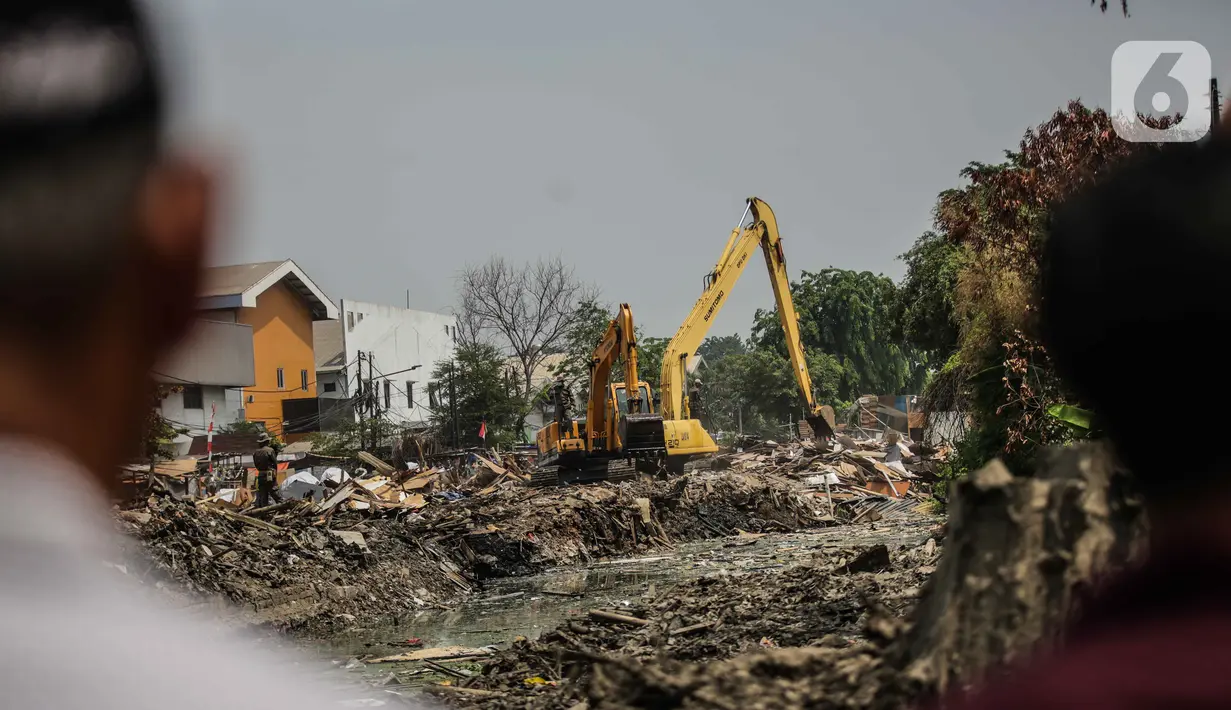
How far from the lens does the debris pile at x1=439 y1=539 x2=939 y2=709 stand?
689 centimetres

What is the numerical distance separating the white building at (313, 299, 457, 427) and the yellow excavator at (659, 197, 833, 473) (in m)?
26.9

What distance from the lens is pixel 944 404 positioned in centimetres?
1686

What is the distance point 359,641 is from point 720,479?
14.3 meters

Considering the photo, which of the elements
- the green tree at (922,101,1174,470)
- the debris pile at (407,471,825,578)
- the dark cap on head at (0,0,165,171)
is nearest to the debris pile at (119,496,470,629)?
the debris pile at (407,471,825,578)

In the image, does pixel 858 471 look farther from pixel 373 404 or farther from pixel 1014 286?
pixel 373 404

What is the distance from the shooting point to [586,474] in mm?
27969

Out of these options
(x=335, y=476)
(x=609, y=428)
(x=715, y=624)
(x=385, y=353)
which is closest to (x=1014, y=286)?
(x=715, y=624)

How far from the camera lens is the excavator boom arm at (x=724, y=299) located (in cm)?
3025

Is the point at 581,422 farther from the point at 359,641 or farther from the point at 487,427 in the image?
the point at 487,427

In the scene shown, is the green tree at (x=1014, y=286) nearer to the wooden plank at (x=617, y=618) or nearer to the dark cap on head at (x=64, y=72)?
the wooden plank at (x=617, y=618)

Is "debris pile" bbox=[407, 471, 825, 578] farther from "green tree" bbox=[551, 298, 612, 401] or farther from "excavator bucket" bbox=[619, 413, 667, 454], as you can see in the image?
"green tree" bbox=[551, 298, 612, 401]

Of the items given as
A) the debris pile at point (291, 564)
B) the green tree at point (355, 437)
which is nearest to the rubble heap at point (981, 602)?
the debris pile at point (291, 564)

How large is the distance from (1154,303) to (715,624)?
786 cm

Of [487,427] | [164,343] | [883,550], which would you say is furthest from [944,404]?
[487,427]
